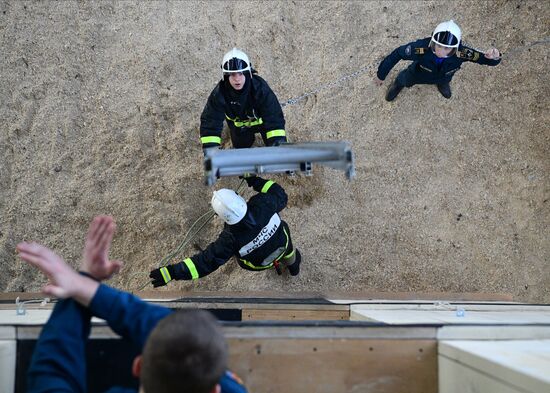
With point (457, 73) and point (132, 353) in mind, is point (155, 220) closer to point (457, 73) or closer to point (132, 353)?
point (132, 353)

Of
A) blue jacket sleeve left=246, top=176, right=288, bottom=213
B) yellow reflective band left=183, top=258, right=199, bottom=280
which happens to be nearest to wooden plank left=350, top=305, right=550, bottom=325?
blue jacket sleeve left=246, top=176, right=288, bottom=213

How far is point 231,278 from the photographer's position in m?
4.33

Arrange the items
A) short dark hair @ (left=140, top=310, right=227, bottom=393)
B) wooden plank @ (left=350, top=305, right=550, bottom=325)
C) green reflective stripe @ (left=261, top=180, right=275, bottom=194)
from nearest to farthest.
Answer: short dark hair @ (left=140, top=310, right=227, bottom=393), wooden plank @ (left=350, top=305, right=550, bottom=325), green reflective stripe @ (left=261, top=180, right=275, bottom=194)

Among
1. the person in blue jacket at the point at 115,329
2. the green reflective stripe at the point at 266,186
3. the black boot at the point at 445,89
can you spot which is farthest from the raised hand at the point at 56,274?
the black boot at the point at 445,89

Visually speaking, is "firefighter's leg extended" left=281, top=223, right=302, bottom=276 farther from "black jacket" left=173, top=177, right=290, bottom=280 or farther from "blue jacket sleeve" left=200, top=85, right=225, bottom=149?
"blue jacket sleeve" left=200, top=85, right=225, bottom=149

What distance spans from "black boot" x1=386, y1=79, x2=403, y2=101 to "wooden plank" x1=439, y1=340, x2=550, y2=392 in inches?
105

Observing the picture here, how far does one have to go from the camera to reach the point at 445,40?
3.84 m

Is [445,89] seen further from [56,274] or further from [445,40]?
[56,274]

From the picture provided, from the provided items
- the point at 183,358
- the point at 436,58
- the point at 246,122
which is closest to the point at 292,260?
the point at 246,122

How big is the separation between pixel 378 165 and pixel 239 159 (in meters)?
2.33

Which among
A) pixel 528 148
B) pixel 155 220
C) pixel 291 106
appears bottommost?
pixel 155 220

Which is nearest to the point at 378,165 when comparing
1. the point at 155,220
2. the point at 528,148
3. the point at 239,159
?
the point at 528,148

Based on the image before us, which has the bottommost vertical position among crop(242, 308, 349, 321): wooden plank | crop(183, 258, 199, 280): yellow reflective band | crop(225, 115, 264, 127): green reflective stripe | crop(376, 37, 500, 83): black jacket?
crop(242, 308, 349, 321): wooden plank

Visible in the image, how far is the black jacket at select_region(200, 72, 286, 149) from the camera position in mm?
3789
